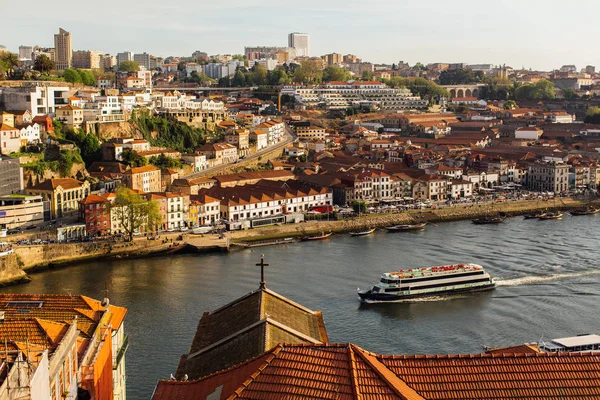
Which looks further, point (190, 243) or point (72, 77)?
point (72, 77)

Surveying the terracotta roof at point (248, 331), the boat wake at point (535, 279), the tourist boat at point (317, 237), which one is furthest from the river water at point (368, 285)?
the terracotta roof at point (248, 331)

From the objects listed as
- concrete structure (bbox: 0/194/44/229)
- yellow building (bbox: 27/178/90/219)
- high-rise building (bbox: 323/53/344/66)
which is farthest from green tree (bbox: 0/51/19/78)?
high-rise building (bbox: 323/53/344/66)

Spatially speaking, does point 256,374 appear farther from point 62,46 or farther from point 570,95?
point 62,46

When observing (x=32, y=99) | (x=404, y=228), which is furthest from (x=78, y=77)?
(x=404, y=228)

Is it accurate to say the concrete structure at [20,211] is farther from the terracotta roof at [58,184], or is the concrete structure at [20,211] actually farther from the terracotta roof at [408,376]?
the terracotta roof at [408,376]

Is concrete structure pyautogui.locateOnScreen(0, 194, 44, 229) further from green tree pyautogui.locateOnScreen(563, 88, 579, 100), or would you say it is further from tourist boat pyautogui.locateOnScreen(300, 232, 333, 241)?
green tree pyautogui.locateOnScreen(563, 88, 579, 100)

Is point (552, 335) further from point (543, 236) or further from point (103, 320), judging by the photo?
point (543, 236)

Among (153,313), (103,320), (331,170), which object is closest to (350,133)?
(331,170)
